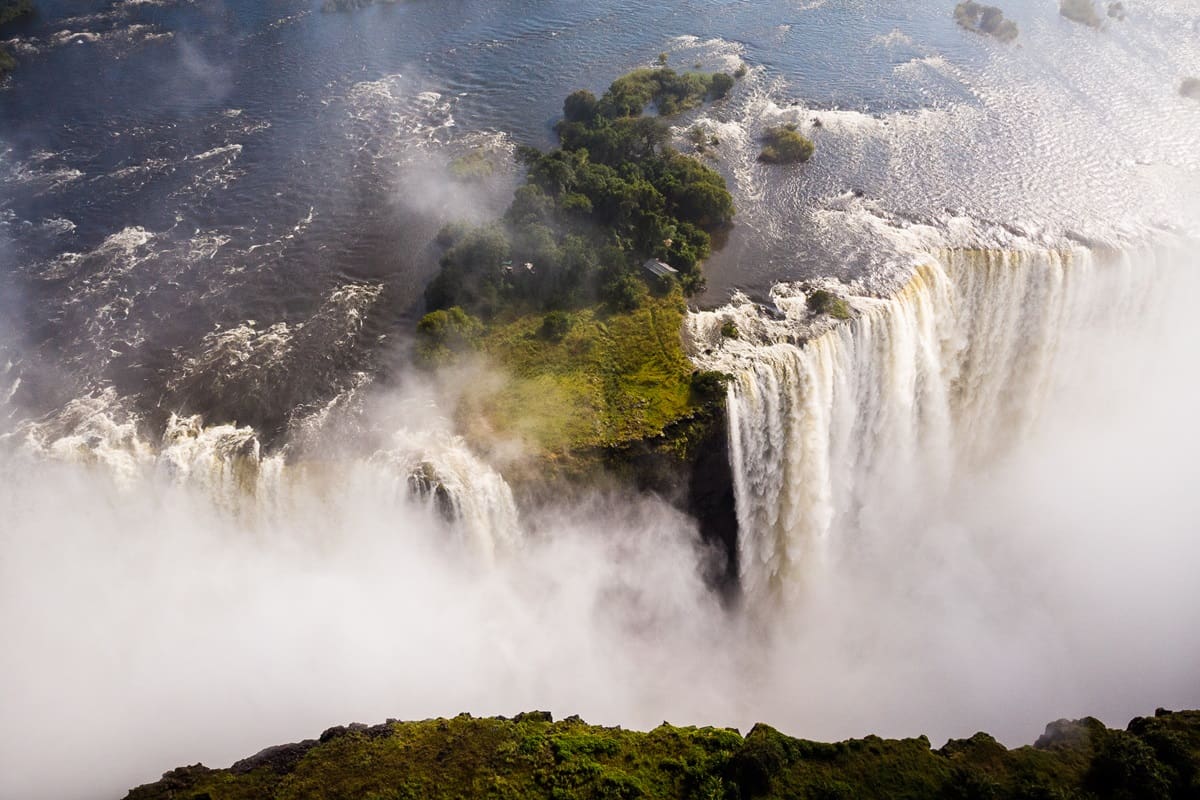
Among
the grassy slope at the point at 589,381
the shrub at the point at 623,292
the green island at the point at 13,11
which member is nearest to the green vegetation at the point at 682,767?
the grassy slope at the point at 589,381

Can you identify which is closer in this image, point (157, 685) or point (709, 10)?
point (157, 685)

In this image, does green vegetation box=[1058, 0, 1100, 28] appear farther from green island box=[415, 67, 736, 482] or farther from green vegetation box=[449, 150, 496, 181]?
green vegetation box=[449, 150, 496, 181]

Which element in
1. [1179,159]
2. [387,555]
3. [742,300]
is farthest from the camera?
[1179,159]

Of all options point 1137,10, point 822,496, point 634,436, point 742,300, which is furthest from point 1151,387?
point 1137,10

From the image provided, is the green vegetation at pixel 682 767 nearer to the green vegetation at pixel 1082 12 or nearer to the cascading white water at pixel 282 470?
the cascading white water at pixel 282 470

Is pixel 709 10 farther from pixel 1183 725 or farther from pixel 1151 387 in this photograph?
pixel 1183 725

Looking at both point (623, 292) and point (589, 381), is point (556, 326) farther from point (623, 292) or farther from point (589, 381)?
point (623, 292)
